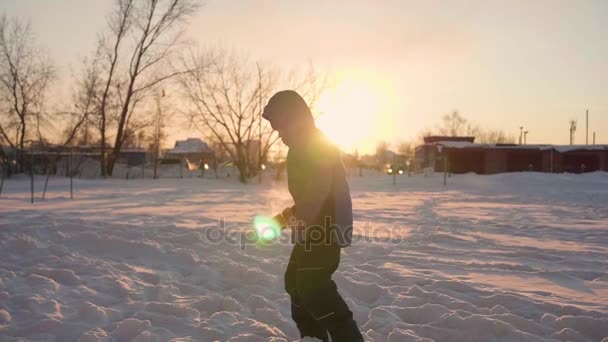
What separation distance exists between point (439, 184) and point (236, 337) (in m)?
24.1

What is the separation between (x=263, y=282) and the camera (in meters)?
4.89

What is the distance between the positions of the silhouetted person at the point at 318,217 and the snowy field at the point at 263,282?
2.77ft

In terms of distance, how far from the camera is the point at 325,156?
8.74 feet

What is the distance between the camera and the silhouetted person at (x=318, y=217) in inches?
103

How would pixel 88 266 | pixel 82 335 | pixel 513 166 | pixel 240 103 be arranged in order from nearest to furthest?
pixel 82 335
pixel 88 266
pixel 240 103
pixel 513 166

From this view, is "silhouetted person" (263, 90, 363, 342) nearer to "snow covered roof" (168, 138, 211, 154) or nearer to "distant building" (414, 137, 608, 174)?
"distant building" (414, 137, 608, 174)

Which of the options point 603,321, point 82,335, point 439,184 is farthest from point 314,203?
point 439,184

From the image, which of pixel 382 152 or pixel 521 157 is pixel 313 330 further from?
pixel 382 152

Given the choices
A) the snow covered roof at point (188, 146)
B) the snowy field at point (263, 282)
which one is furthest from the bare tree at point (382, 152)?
the snowy field at point (263, 282)

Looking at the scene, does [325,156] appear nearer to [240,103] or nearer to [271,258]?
[271,258]

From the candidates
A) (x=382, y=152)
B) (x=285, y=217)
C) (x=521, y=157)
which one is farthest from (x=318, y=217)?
(x=382, y=152)

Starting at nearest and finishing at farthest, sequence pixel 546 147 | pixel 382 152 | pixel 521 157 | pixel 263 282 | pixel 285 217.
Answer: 1. pixel 285 217
2. pixel 263 282
3. pixel 546 147
4. pixel 521 157
5. pixel 382 152

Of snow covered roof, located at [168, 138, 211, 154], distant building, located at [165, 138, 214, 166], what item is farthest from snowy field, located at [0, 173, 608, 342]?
snow covered roof, located at [168, 138, 211, 154]

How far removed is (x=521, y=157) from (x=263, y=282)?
39.1m
